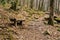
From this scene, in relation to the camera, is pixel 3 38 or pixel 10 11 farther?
pixel 10 11

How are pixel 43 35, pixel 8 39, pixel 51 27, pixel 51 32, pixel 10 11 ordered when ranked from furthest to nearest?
pixel 10 11
pixel 51 27
pixel 51 32
pixel 43 35
pixel 8 39

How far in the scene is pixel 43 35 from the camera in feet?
44.6

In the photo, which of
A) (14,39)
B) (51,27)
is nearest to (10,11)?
(51,27)

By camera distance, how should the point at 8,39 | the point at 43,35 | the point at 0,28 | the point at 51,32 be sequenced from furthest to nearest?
the point at 51,32 → the point at 43,35 → the point at 0,28 → the point at 8,39

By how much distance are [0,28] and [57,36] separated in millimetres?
4953

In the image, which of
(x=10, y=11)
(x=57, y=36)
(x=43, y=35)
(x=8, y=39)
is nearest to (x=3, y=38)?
(x=8, y=39)

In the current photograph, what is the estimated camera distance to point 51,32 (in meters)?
14.5

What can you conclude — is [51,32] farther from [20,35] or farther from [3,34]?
[3,34]

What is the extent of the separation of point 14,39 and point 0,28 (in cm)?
195

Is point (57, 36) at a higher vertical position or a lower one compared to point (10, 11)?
lower

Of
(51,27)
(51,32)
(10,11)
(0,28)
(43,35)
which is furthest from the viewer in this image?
(10,11)

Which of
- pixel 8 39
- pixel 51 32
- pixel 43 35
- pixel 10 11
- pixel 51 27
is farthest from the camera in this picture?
pixel 10 11

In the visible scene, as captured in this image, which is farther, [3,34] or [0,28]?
[0,28]

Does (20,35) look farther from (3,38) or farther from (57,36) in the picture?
(57,36)
